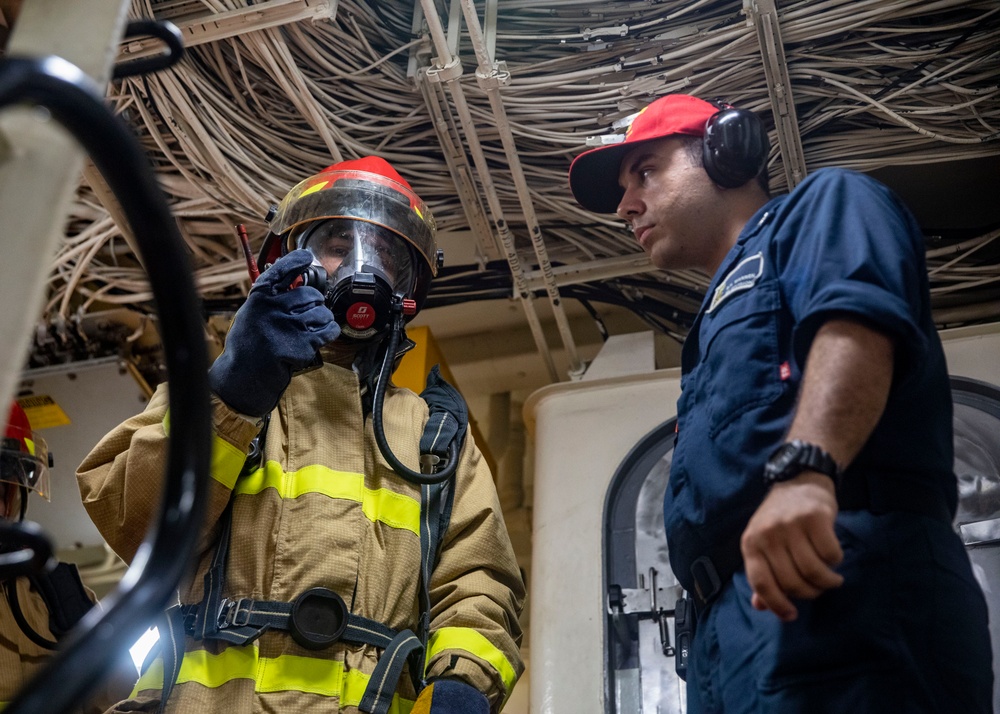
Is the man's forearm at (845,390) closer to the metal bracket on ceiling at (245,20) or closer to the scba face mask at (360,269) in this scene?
the scba face mask at (360,269)

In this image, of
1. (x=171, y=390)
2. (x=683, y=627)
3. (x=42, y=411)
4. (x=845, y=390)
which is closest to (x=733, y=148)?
(x=845, y=390)

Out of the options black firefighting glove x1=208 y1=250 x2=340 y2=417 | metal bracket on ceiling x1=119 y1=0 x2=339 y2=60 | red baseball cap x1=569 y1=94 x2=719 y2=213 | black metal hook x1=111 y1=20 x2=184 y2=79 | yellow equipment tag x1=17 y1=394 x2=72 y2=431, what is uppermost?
metal bracket on ceiling x1=119 y1=0 x2=339 y2=60

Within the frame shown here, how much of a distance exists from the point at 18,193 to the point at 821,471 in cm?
92

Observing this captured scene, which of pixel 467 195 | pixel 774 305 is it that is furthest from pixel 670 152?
pixel 467 195

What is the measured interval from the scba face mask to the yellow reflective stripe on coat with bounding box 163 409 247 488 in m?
0.45

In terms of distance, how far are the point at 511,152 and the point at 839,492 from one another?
1776mm

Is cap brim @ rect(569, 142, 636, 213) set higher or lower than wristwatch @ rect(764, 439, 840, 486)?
higher

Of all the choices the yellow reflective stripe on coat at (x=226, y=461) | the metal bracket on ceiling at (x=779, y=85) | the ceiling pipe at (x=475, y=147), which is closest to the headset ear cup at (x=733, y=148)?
the metal bracket on ceiling at (x=779, y=85)

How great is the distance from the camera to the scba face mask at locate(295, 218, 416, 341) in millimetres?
2211

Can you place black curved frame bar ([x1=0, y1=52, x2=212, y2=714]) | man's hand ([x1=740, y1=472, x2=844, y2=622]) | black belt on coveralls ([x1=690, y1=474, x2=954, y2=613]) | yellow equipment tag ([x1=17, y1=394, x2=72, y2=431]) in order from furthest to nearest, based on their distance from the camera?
yellow equipment tag ([x1=17, y1=394, x2=72, y2=431])
black belt on coveralls ([x1=690, y1=474, x2=954, y2=613])
man's hand ([x1=740, y1=472, x2=844, y2=622])
black curved frame bar ([x1=0, y1=52, x2=212, y2=714])

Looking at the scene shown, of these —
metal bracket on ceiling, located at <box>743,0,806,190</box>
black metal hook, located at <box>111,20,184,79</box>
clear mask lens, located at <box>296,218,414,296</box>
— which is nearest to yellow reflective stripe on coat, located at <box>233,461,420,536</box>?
clear mask lens, located at <box>296,218,414,296</box>

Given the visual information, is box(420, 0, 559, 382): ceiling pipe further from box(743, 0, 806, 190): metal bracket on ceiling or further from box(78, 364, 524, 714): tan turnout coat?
box(78, 364, 524, 714): tan turnout coat

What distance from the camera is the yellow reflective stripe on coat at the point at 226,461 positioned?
186 cm

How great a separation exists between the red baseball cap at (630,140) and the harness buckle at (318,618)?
3.55 feet
